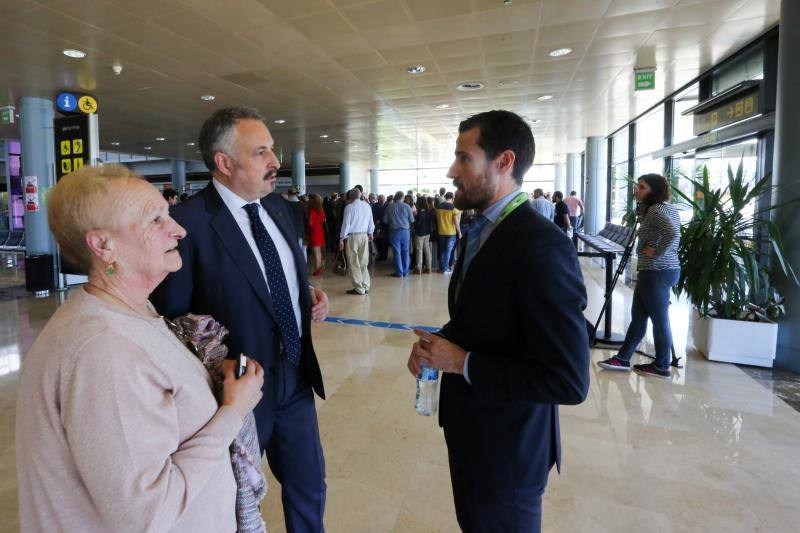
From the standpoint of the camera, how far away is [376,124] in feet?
36.4

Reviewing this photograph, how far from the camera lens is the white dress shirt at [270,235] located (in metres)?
1.49

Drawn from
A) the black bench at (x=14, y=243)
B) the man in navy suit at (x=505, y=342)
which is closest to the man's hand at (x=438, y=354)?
the man in navy suit at (x=505, y=342)

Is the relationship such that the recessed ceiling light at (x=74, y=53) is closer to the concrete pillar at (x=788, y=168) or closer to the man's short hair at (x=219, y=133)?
the man's short hair at (x=219, y=133)

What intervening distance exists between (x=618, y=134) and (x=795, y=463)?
12421 millimetres

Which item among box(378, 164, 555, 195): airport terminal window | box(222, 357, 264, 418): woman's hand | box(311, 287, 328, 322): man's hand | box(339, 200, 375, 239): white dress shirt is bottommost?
box(222, 357, 264, 418): woman's hand

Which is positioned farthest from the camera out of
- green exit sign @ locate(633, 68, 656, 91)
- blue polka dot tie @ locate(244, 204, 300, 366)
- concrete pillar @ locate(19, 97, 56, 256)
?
concrete pillar @ locate(19, 97, 56, 256)

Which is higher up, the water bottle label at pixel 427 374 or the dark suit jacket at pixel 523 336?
the dark suit jacket at pixel 523 336

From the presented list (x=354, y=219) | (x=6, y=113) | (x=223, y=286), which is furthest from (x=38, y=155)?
(x=223, y=286)

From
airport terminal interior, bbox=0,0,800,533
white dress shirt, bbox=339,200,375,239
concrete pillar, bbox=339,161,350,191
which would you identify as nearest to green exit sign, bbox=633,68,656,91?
airport terminal interior, bbox=0,0,800,533

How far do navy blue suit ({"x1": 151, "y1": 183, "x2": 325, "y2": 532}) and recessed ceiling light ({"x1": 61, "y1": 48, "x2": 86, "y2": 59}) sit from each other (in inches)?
219

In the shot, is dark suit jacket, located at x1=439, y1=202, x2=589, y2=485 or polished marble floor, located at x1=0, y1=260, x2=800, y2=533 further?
polished marble floor, located at x1=0, y1=260, x2=800, y2=533

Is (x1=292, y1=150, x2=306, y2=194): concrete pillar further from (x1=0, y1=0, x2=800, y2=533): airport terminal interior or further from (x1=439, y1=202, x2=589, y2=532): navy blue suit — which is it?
(x1=439, y1=202, x2=589, y2=532): navy blue suit

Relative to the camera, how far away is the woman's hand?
916 millimetres

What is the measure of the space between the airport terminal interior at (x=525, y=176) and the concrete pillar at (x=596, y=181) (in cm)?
274
